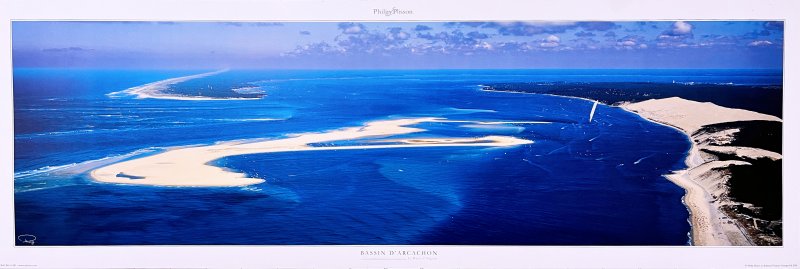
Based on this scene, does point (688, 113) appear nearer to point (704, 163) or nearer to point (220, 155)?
point (704, 163)

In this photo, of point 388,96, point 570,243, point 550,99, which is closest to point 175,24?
point 388,96

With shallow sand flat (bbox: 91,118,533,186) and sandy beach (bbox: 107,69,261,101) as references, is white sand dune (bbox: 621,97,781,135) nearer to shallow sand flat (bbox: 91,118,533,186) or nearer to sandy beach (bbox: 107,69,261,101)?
shallow sand flat (bbox: 91,118,533,186)

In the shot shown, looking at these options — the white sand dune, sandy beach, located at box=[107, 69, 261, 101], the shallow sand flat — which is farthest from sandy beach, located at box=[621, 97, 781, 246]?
sandy beach, located at box=[107, 69, 261, 101]

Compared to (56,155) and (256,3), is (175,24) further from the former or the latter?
(56,155)

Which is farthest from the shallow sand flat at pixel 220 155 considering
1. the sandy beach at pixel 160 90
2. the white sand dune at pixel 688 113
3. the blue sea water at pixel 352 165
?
the white sand dune at pixel 688 113

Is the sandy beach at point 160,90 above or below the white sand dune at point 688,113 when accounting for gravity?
above

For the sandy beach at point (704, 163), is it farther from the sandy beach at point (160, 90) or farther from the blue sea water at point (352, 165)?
the sandy beach at point (160, 90)
